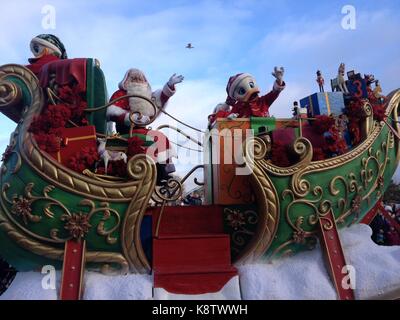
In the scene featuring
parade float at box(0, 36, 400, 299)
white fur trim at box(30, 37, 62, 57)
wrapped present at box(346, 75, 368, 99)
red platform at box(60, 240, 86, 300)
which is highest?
white fur trim at box(30, 37, 62, 57)

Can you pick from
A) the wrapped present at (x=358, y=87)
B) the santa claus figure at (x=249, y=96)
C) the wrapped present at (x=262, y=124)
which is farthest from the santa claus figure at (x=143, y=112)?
the wrapped present at (x=358, y=87)

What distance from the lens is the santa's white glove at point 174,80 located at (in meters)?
4.06

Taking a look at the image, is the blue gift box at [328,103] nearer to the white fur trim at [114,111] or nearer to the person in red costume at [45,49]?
the white fur trim at [114,111]

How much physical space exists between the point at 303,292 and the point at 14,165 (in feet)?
8.49

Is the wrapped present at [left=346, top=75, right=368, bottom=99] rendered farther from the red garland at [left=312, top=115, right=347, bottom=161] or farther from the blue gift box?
the red garland at [left=312, top=115, right=347, bottom=161]

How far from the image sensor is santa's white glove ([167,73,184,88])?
4059 mm

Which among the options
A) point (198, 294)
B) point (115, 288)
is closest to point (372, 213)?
point (198, 294)

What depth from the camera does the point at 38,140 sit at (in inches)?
133

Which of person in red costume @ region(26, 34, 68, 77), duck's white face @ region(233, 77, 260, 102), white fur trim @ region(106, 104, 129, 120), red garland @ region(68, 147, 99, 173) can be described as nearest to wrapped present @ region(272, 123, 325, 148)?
duck's white face @ region(233, 77, 260, 102)

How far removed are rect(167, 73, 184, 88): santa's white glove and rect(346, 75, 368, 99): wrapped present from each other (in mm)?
1833

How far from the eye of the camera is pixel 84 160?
343 centimetres

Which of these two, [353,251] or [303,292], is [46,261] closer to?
[303,292]

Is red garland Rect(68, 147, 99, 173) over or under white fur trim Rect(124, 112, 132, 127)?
under

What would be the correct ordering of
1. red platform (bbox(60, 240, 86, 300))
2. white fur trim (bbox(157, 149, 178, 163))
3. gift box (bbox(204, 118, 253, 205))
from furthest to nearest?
1. white fur trim (bbox(157, 149, 178, 163))
2. gift box (bbox(204, 118, 253, 205))
3. red platform (bbox(60, 240, 86, 300))
